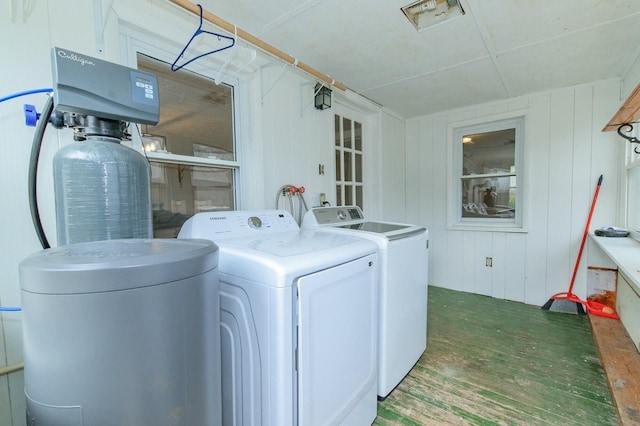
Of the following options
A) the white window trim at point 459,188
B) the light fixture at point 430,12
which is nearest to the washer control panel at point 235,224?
the light fixture at point 430,12

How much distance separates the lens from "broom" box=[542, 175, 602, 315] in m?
2.72

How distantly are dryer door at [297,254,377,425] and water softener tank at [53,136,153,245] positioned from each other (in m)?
0.69

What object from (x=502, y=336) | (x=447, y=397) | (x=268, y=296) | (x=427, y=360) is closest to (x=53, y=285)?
(x=268, y=296)

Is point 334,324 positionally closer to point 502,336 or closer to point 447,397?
point 447,397

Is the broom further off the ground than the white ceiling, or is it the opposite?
the white ceiling

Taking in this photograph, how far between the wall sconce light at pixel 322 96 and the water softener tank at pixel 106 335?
2.03m

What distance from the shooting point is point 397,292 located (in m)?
1.73

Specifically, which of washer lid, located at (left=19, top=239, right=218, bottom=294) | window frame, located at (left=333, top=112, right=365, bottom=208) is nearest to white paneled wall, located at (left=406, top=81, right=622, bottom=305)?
window frame, located at (left=333, top=112, right=365, bottom=208)

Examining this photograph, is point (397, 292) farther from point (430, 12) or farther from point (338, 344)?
point (430, 12)

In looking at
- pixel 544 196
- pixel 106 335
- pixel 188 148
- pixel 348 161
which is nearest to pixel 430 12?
pixel 348 161

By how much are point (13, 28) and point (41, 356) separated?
4.09ft

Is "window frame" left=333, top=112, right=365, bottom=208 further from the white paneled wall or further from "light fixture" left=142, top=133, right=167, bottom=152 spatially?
"light fixture" left=142, top=133, right=167, bottom=152

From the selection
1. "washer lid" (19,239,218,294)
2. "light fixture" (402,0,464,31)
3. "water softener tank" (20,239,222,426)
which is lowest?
"water softener tank" (20,239,222,426)

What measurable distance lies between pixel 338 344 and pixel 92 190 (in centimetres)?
111
